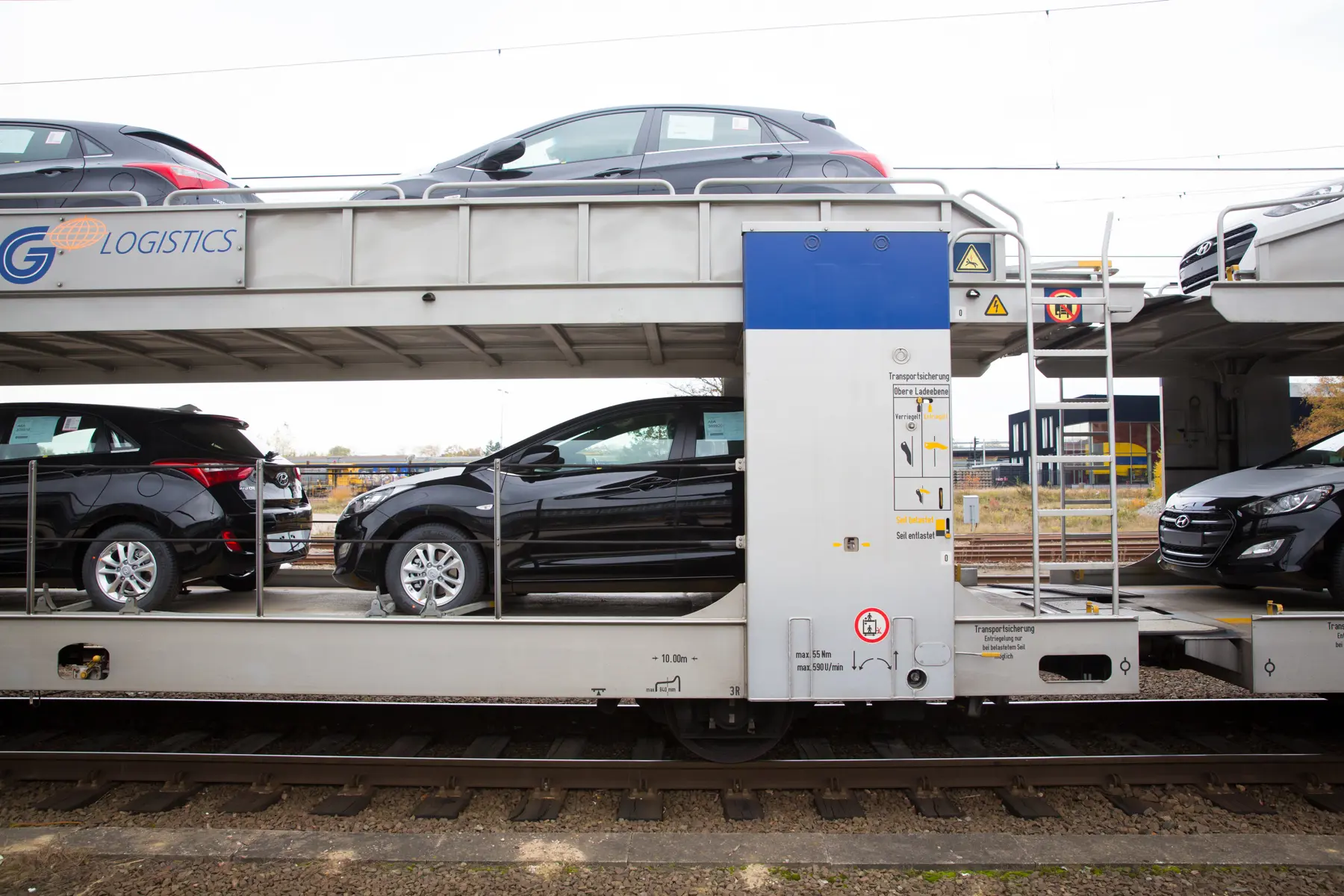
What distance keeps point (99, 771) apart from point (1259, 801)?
23.7 ft

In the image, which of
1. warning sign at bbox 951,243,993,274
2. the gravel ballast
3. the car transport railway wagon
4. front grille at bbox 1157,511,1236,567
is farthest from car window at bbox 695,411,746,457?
front grille at bbox 1157,511,1236,567

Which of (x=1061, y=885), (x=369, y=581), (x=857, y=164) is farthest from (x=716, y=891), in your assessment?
(x=857, y=164)

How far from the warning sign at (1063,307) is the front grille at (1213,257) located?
223 centimetres

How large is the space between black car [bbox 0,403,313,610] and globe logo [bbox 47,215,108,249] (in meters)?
1.37

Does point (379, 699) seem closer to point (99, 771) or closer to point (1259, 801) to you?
point (99, 771)

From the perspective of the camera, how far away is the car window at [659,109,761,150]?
6305 mm

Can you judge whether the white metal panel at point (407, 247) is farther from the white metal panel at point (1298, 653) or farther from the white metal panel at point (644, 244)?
the white metal panel at point (1298, 653)

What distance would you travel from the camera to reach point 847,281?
13.0 ft

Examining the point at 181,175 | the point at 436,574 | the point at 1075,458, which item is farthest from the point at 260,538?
the point at 1075,458

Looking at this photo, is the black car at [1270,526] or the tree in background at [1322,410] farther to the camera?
the tree in background at [1322,410]

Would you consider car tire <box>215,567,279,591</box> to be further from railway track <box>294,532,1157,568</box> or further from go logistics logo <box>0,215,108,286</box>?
railway track <box>294,532,1157,568</box>

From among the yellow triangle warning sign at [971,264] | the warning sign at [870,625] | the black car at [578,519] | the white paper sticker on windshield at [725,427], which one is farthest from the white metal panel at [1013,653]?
the yellow triangle warning sign at [971,264]

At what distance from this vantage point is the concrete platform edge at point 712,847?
3709 mm

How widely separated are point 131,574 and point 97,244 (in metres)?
2.17
